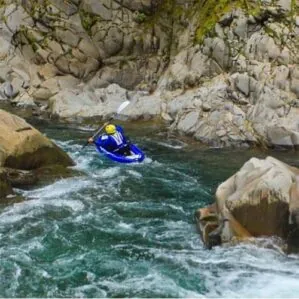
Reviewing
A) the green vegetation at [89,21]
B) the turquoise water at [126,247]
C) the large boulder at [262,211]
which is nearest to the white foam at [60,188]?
the turquoise water at [126,247]

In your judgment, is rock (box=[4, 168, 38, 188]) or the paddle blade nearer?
rock (box=[4, 168, 38, 188])

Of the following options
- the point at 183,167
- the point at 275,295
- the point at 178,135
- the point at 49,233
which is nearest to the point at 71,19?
the point at 178,135

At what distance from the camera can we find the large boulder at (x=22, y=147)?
44.4 ft

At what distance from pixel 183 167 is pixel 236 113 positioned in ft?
13.1

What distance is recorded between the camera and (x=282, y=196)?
9.94m

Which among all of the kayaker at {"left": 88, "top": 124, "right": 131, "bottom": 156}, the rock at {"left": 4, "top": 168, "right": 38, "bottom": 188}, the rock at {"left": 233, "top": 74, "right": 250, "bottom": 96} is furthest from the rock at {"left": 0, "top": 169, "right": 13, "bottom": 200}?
the rock at {"left": 233, "top": 74, "right": 250, "bottom": 96}

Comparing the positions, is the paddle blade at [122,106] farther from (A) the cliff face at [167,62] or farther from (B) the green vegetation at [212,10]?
(B) the green vegetation at [212,10]

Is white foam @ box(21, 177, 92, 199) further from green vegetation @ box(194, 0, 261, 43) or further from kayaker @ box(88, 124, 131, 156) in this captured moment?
green vegetation @ box(194, 0, 261, 43)

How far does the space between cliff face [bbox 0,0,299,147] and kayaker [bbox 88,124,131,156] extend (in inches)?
132

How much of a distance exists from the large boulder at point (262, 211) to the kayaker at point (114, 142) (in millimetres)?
6524

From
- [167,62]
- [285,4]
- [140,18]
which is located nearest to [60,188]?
[285,4]

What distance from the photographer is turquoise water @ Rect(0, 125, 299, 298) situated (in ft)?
28.9

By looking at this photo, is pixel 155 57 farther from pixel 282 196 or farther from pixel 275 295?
pixel 275 295

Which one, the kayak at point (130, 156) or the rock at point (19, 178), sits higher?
the kayak at point (130, 156)
